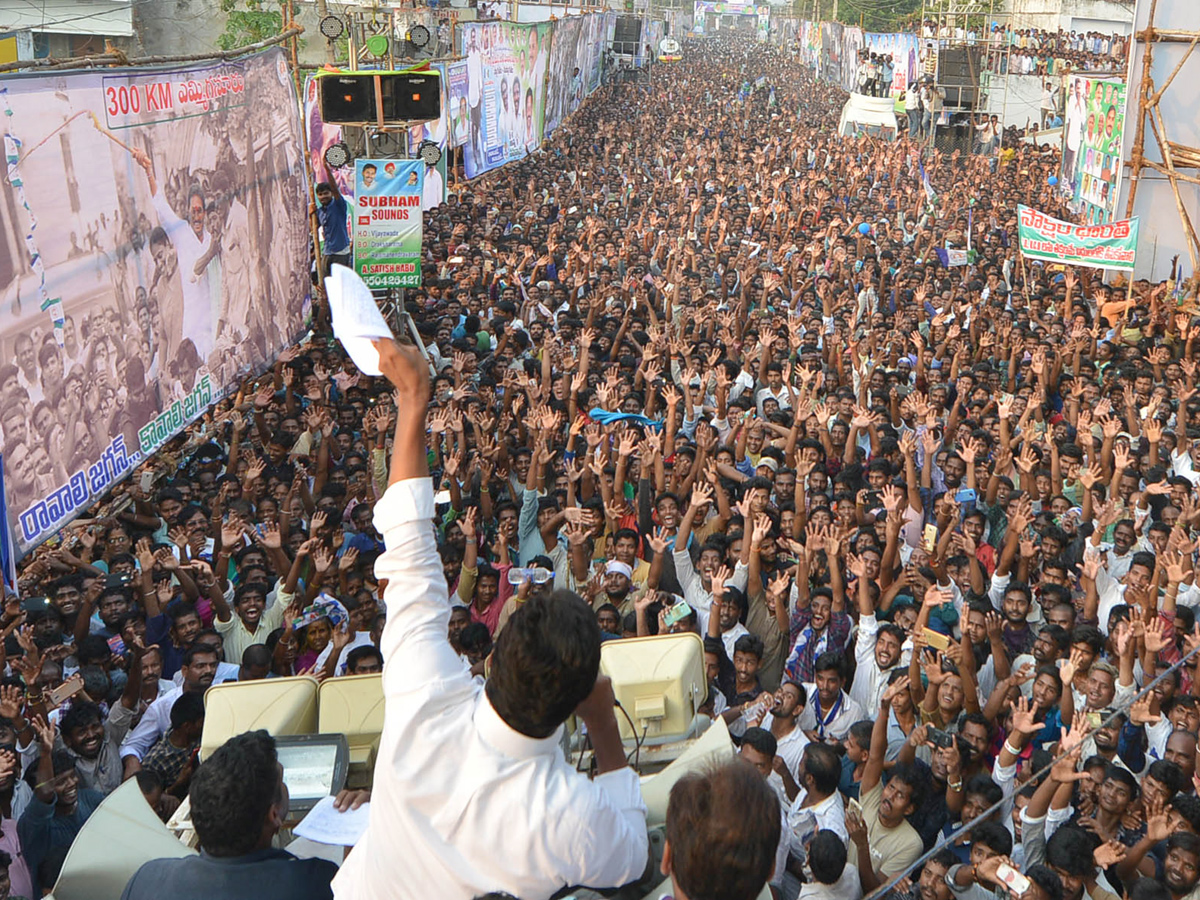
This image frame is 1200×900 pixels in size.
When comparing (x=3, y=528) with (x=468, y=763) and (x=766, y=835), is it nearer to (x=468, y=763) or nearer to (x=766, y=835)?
(x=468, y=763)

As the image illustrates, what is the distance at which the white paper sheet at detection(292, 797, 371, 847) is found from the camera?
2.42 m

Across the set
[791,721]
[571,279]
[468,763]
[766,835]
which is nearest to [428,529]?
[468,763]

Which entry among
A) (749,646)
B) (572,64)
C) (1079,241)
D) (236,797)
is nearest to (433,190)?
(1079,241)

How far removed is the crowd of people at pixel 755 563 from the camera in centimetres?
382

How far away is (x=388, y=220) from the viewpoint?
9.85 metres

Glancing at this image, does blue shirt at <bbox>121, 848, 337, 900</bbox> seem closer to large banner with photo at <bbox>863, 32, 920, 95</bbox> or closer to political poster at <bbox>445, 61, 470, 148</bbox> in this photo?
political poster at <bbox>445, 61, 470, 148</bbox>

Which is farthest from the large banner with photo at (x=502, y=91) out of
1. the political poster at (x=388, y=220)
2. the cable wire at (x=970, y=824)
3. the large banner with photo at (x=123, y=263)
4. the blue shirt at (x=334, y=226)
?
the cable wire at (x=970, y=824)

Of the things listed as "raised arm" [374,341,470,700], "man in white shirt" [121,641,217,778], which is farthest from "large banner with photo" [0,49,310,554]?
"raised arm" [374,341,470,700]

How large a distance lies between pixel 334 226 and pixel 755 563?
6.85m

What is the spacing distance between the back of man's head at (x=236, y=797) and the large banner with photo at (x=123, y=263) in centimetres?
354

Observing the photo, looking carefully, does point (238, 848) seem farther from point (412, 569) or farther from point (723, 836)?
point (723, 836)

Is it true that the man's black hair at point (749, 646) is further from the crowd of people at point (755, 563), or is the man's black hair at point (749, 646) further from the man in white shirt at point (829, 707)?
Answer: the man in white shirt at point (829, 707)

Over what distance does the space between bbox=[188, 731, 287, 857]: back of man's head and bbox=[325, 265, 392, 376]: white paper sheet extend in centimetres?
99

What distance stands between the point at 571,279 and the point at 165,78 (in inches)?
248
